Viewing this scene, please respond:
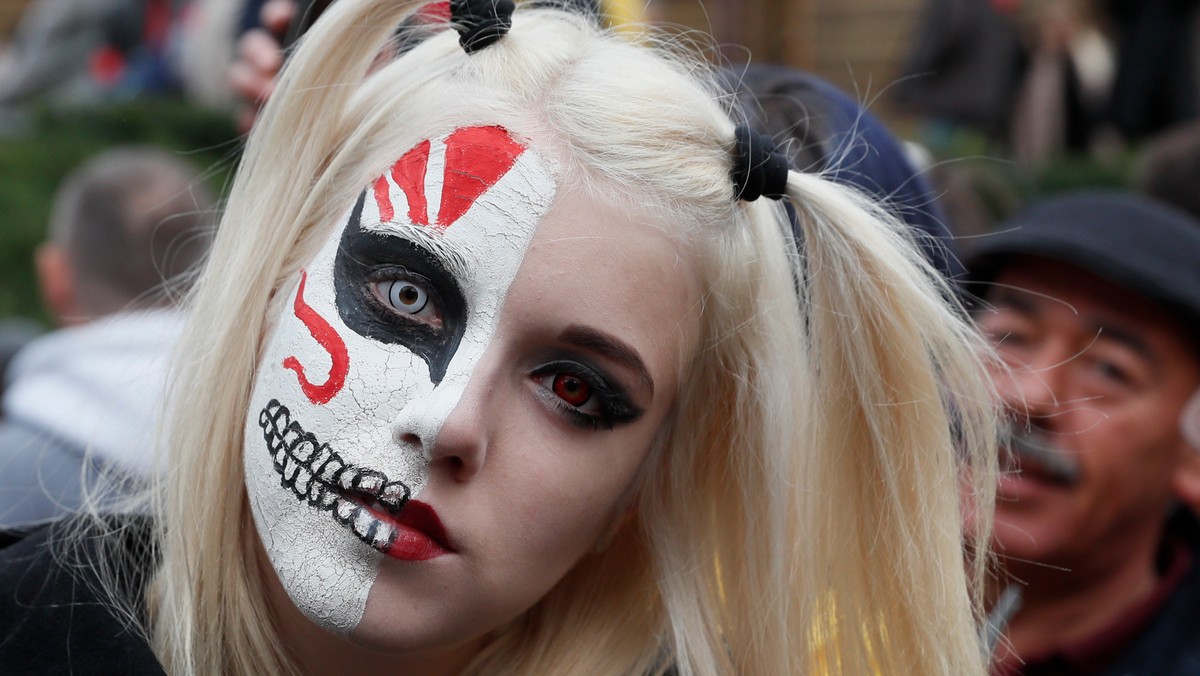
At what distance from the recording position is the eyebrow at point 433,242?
175cm

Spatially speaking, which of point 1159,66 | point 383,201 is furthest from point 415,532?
point 1159,66

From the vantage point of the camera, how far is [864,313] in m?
2.02

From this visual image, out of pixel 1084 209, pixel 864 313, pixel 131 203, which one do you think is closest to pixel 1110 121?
pixel 1084 209

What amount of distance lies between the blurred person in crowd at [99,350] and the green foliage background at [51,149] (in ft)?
7.51

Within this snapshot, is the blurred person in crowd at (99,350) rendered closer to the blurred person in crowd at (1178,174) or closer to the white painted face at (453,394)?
the white painted face at (453,394)

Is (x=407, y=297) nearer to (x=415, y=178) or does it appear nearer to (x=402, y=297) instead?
(x=402, y=297)

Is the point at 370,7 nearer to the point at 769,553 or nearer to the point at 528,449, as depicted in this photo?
the point at 528,449

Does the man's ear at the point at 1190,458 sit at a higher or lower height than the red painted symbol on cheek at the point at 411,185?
lower

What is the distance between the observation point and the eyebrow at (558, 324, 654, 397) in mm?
1761

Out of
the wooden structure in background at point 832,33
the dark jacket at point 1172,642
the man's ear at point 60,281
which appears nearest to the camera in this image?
the dark jacket at point 1172,642

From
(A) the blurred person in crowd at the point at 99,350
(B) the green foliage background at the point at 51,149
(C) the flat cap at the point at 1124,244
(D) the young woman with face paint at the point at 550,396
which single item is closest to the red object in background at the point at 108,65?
(B) the green foliage background at the point at 51,149

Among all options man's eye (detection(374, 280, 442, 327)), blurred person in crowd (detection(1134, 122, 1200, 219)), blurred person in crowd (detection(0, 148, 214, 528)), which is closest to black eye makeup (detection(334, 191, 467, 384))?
man's eye (detection(374, 280, 442, 327))

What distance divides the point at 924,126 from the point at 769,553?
20.0 feet

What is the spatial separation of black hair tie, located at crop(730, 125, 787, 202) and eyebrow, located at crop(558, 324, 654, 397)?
0.30m
